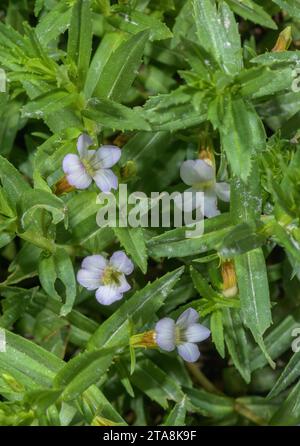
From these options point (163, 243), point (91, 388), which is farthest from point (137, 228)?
point (91, 388)

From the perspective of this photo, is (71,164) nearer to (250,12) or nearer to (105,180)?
(105,180)

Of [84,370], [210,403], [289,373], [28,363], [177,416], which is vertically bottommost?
[210,403]

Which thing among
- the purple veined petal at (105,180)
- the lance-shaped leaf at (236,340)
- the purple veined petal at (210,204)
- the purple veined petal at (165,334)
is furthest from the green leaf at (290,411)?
the purple veined petal at (105,180)

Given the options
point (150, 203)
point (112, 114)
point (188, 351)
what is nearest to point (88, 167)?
point (112, 114)

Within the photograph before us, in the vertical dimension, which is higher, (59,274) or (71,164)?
(71,164)

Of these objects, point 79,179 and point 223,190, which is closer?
point 79,179

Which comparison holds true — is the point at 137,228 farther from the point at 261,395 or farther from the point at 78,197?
the point at 261,395

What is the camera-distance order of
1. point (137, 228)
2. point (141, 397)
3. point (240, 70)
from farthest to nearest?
point (141, 397)
point (137, 228)
point (240, 70)
